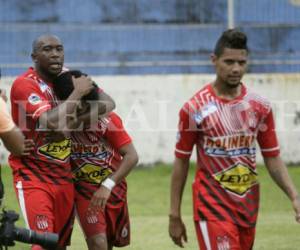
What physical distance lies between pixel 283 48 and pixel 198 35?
6.01 ft

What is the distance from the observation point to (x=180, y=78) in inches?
732

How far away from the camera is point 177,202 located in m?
7.02

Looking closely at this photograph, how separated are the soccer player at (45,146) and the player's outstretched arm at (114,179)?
9.4 inches

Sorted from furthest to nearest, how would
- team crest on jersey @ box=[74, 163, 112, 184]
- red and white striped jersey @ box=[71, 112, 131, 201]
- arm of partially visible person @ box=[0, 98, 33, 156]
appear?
team crest on jersey @ box=[74, 163, 112, 184] → red and white striped jersey @ box=[71, 112, 131, 201] → arm of partially visible person @ box=[0, 98, 33, 156]

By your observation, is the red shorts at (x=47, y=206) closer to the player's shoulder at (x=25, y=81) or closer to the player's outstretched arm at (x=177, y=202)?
the player's shoulder at (x=25, y=81)

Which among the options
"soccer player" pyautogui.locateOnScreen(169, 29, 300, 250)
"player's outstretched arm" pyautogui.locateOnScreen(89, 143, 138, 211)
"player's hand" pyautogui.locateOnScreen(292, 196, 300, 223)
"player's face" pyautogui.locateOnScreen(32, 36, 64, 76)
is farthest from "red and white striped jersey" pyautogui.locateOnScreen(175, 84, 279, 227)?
"player's face" pyautogui.locateOnScreen(32, 36, 64, 76)

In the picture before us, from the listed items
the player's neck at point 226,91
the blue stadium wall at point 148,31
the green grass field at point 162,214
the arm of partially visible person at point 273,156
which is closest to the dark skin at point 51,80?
the player's neck at point 226,91

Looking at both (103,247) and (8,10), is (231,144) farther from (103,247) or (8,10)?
(8,10)

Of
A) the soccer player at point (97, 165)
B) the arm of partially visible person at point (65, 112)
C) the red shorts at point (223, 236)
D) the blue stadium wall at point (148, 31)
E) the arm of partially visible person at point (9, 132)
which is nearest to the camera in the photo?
the arm of partially visible person at point (9, 132)

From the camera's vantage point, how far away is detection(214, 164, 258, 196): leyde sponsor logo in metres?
7.07

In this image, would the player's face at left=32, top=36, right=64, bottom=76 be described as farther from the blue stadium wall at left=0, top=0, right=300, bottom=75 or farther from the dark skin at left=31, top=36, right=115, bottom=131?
the blue stadium wall at left=0, top=0, right=300, bottom=75

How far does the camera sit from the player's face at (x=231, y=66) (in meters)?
7.03

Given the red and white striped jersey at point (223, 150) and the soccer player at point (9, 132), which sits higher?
the soccer player at point (9, 132)

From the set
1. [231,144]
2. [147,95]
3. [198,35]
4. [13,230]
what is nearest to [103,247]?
[231,144]
